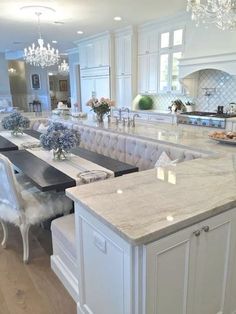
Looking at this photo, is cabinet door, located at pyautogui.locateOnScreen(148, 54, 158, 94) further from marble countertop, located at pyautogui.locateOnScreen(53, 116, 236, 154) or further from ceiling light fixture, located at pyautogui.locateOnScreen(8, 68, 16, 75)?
ceiling light fixture, located at pyautogui.locateOnScreen(8, 68, 16, 75)

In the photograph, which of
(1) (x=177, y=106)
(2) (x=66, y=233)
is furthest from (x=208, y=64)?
(2) (x=66, y=233)

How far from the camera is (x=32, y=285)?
205 centimetres

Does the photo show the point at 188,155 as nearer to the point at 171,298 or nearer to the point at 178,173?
the point at 178,173

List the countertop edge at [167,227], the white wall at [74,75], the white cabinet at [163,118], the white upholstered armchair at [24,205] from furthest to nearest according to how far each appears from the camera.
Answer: the white wall at [74,75]
the white cabinet at [163,118]
the white upholstered armchair at [24,205]
the countertop edge at [167,227]

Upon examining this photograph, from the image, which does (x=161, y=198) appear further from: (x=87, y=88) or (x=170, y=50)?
(x=87, y=88)

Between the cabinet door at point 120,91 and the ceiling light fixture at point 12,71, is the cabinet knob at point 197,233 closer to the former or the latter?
the cabinet door at point 120,91

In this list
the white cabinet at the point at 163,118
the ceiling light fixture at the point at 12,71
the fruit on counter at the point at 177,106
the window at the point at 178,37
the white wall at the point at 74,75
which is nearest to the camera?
the window at the point at 178,37

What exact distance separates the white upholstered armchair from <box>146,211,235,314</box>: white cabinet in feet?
4.63

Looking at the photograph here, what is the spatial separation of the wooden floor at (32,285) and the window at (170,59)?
14.0 ft

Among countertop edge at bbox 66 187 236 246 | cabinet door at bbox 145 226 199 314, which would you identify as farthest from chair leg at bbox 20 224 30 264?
cabinet door at bbox 145 226 199 314

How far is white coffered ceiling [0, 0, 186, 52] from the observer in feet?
13.9

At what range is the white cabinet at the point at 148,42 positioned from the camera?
19.1 feet

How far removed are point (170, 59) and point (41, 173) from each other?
430 centimetres

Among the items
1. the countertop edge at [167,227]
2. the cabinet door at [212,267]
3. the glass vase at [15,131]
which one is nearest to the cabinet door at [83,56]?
the glass vase at [15,131]
